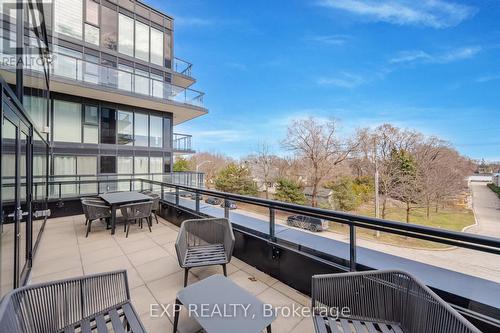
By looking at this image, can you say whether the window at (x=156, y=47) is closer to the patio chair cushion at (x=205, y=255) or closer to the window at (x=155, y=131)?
the window at (x=155, y=131)

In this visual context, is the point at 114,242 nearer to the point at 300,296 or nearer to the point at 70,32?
the point at 300,296

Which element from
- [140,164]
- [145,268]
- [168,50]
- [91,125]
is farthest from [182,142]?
[145,268]

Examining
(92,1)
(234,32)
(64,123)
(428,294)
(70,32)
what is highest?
(234,32)

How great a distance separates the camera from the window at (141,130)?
11.0 metres

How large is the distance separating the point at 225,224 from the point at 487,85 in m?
33.5

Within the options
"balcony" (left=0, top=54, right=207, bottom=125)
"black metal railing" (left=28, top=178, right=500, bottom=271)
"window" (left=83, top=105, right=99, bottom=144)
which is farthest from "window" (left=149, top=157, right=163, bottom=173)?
"black metal railing" (left=28, top=178, right=500, bottom=271)

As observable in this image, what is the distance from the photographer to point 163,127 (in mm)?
12039

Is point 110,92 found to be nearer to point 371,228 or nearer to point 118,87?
point 118,87

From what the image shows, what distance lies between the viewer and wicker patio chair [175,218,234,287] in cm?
258

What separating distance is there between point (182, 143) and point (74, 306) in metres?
13.0

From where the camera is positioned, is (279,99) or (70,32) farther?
(279,99)

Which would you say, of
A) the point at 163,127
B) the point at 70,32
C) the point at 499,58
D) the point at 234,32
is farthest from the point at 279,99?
the point at 70,32

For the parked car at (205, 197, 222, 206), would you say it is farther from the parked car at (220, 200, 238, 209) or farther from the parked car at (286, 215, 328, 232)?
the parked car at (286, 215, 328, 232)

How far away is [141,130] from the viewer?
11.2 meters
